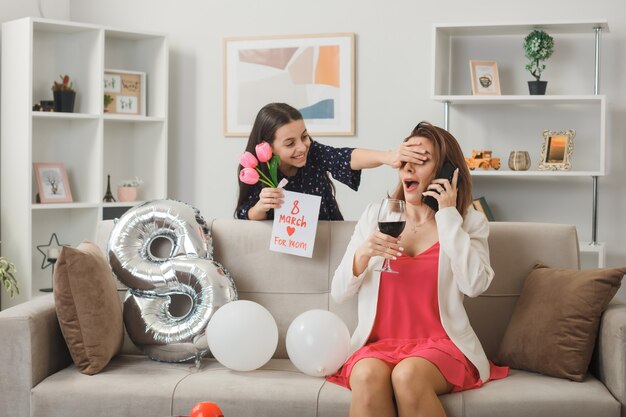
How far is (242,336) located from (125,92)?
2577mm

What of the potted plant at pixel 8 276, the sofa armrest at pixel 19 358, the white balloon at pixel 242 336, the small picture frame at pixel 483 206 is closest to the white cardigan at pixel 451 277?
the white balloon at pixel 242 336

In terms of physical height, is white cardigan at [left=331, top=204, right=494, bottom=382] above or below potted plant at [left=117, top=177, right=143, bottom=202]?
below

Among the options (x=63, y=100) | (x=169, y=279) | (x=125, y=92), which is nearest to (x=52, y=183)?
(x=63, y=100)

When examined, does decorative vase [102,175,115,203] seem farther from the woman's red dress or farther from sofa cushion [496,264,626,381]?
sofa cushion [496,264,626,381]

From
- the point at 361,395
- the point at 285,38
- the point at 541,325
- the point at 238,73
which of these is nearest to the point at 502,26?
the point at 285,38

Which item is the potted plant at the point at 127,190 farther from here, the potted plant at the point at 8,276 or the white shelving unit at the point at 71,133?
the potted plant at the point at 8,276

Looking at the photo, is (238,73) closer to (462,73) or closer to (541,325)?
(462,73)

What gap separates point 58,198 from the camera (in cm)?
448

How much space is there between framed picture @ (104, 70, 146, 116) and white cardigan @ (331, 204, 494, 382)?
8.05 ft

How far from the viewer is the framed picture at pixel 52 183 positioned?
14.5ft

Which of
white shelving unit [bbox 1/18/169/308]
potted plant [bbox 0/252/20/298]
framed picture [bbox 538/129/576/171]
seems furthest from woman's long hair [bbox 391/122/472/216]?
white shelving unit [bbox 1/18/169/308]

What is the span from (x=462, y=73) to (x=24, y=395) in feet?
9.23

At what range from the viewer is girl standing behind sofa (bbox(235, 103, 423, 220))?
282 centimetres

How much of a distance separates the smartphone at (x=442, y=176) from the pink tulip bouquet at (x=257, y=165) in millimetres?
530
